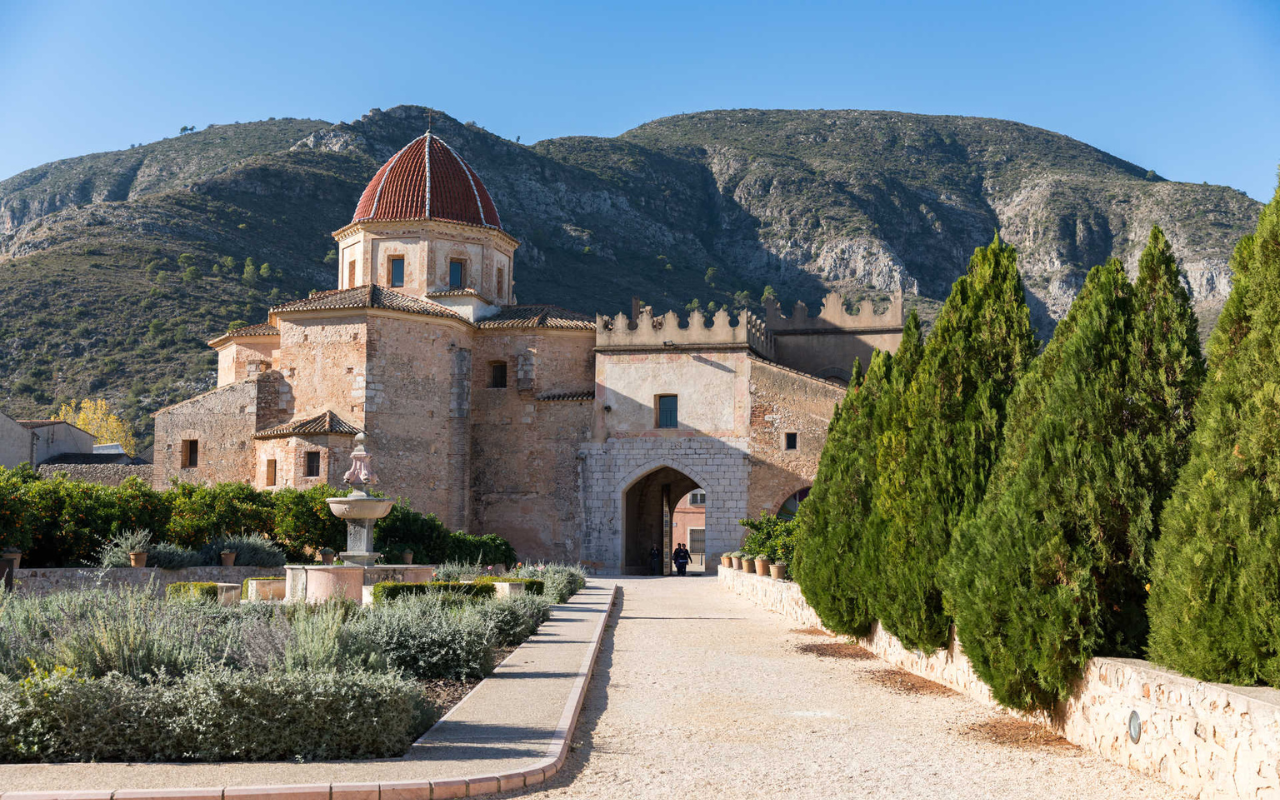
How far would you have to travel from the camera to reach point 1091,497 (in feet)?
22.9

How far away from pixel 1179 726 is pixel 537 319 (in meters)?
28.8

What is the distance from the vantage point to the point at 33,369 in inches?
1902

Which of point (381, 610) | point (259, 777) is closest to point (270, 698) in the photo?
point (259, 777)

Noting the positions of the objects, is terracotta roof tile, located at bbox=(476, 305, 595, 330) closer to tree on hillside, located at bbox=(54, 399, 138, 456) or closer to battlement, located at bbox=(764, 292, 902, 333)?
battlement, located at bbox=(764, 292, 902, 333)

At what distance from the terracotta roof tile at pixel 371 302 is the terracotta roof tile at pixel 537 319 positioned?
4.55 feet

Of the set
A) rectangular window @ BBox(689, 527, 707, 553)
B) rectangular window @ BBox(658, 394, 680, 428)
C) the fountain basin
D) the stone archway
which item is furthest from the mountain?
the fountain basin

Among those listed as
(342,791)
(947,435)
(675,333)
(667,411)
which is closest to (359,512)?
(947,435)

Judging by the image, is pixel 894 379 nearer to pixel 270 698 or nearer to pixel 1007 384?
pixel 1007 384

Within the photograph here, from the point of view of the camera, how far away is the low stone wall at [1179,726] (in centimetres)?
512

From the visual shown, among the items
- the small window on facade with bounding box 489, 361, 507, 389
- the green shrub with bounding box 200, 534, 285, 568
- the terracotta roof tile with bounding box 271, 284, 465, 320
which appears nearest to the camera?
the green shrub with bounding box 200, 534, 285, 568

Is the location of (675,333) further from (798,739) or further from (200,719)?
(200,719)

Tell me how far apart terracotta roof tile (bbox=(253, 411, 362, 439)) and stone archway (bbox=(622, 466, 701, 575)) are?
27.1 ft

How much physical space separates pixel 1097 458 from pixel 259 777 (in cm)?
527

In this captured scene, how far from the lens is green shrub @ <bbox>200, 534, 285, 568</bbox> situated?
2000cm
